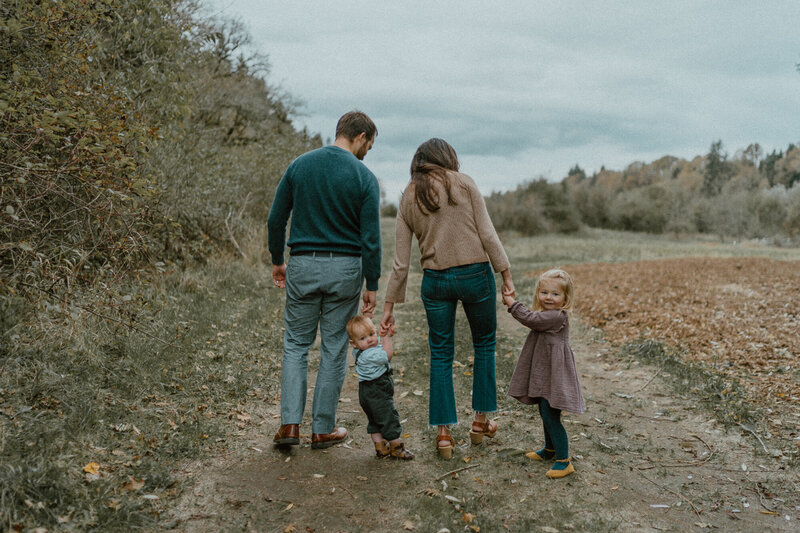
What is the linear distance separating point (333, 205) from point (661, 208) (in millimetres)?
55140

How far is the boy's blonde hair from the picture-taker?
3.83 meters

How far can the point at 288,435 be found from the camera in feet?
13.1

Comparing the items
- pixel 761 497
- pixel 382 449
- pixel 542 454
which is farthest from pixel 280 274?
pixel 761 497

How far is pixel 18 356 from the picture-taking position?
445 centimetres

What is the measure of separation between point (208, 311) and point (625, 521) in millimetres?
6289

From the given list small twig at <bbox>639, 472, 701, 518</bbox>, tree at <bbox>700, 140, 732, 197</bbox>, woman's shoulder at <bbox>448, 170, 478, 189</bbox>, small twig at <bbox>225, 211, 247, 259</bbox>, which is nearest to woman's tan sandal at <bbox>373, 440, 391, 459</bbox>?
small twig at <bbox>639, 472, 701, 518</bbox>

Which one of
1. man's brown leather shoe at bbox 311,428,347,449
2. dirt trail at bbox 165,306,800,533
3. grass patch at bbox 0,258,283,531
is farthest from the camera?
man's brown leather shoe at bbox 311,428,347,449

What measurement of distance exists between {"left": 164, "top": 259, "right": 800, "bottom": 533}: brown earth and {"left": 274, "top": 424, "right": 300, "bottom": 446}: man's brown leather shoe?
10cm

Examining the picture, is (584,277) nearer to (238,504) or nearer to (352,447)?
(352,447)

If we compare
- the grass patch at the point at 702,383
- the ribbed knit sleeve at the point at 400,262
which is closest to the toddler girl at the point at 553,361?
the ribbed knit sleeve at the point at 400,262

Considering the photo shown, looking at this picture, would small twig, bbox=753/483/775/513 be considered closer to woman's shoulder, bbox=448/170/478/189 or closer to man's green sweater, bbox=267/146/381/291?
woman's shoulder, bbox=448/170/478/189

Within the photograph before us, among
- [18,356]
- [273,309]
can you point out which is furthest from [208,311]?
[18,356]

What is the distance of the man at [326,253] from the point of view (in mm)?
3789

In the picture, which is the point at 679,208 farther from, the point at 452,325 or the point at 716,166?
the point at 452,325
